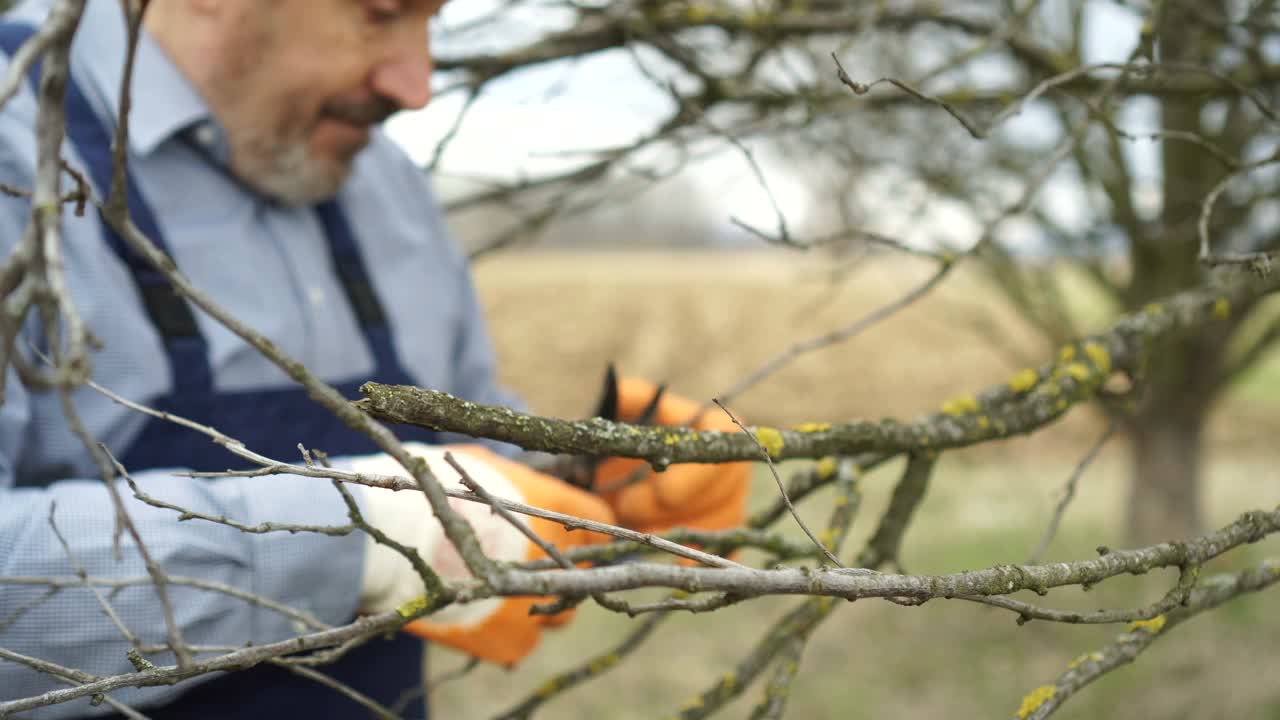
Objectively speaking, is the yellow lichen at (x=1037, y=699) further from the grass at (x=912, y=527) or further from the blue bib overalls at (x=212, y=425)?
the blue bib overalls at (x=212, y=425)

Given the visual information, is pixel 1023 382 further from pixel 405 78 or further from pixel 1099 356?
pixel 405 78

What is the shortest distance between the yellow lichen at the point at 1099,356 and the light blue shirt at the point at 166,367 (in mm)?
1024

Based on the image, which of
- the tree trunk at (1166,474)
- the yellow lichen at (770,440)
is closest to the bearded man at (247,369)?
the yellow lichen at (770,440)

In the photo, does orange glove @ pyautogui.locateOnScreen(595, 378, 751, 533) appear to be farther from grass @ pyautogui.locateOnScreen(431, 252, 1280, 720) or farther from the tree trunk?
the tree trunk

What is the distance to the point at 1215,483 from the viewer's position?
7.33 meters

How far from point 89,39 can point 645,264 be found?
20.6 meters

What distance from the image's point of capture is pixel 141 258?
4.89ft

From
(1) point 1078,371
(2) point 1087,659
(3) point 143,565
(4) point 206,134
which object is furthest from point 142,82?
(2) point 1087,659

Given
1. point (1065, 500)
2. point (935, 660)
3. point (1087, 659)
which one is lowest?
point (1087, 659)

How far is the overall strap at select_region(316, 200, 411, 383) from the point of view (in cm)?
188

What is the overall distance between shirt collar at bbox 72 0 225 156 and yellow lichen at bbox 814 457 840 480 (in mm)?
1183

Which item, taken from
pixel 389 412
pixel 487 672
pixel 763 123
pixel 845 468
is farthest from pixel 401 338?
pixel 487 672

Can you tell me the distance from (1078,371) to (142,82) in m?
1.52

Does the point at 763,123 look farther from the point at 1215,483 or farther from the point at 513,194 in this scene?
the point at 1215,483
